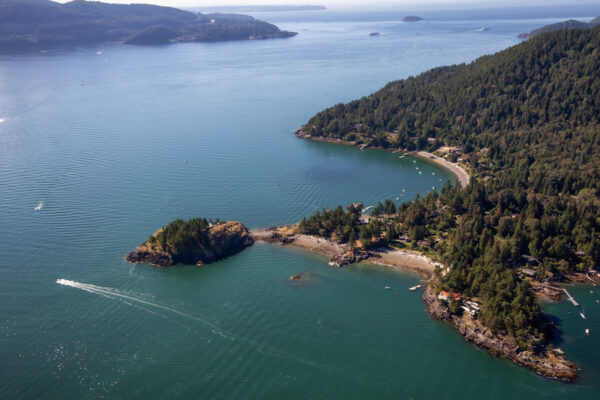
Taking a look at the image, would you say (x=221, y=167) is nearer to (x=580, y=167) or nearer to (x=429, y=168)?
(x=429, y=168)

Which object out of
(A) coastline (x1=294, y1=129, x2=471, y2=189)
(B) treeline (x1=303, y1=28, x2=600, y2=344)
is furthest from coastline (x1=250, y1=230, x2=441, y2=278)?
(A) coastline (x1=294, y1=129, x2=471, y2=189)

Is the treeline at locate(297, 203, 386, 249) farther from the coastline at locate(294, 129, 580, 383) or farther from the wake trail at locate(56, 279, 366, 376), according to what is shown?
the wake trail at locate(56, 279, 366, 376)

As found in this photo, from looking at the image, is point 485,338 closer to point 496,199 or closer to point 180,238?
point 496,199

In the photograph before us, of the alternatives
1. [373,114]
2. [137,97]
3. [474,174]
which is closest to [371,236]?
[474,174]

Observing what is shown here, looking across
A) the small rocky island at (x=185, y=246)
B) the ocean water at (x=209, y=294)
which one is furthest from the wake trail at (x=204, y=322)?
the small rocky island at (x=185, y=246)

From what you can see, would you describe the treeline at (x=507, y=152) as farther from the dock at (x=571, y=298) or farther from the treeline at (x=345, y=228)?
the treeline at (x=345, y=228)
